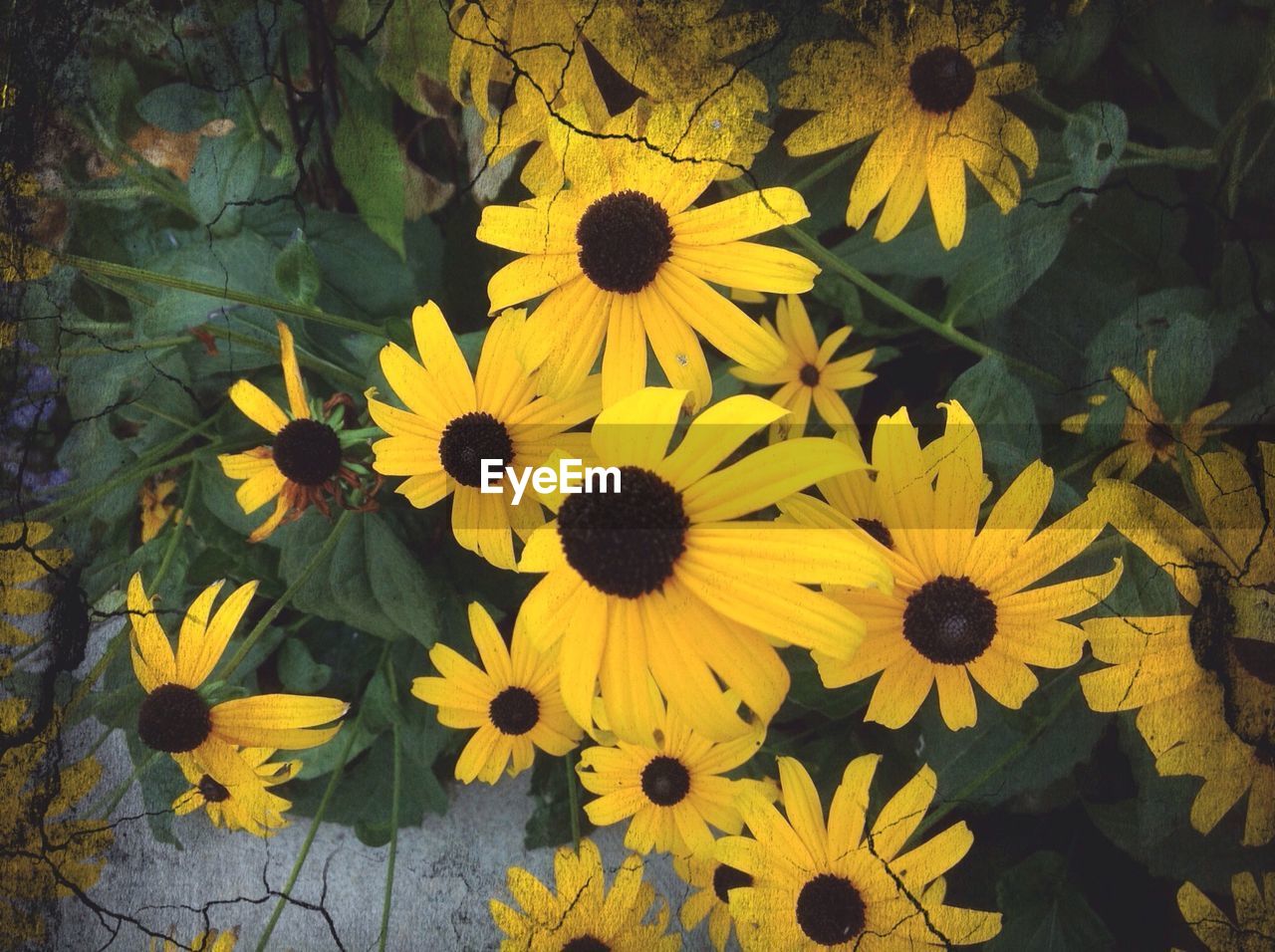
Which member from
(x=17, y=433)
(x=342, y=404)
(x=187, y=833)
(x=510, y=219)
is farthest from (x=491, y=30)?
(x=187, y=833)

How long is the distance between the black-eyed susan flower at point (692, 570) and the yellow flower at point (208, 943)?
1.40 feet

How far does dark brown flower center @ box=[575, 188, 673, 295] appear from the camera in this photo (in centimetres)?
47

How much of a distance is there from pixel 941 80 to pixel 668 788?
53cm

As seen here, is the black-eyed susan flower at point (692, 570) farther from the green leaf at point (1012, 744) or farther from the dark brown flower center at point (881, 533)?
the green leaf at point (1012, 744)

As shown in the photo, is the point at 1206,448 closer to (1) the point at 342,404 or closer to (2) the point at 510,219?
(2) the point at 510,219

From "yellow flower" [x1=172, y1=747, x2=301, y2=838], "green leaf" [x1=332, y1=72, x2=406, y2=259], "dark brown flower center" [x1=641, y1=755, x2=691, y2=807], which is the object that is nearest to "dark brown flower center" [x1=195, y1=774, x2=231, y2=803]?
"yellow flower" [x1=172, y1=747, x2=301, y2=838]

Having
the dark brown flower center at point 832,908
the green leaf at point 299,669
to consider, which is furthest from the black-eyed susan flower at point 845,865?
the green leaf at point 299,669

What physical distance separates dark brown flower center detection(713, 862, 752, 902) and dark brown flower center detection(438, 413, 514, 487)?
359mm

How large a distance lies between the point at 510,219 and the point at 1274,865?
736 mm

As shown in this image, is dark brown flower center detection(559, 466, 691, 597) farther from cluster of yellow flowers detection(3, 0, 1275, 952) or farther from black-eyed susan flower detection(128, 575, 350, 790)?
black-eyed susan flower detection(128, 575, 350, 790)

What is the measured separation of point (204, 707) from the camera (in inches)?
22.6

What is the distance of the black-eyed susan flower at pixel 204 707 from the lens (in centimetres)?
58

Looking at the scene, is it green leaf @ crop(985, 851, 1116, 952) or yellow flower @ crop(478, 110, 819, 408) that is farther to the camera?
green leaf @ crop(985, 851, 1116, 952)

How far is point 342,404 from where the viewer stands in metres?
0.56
